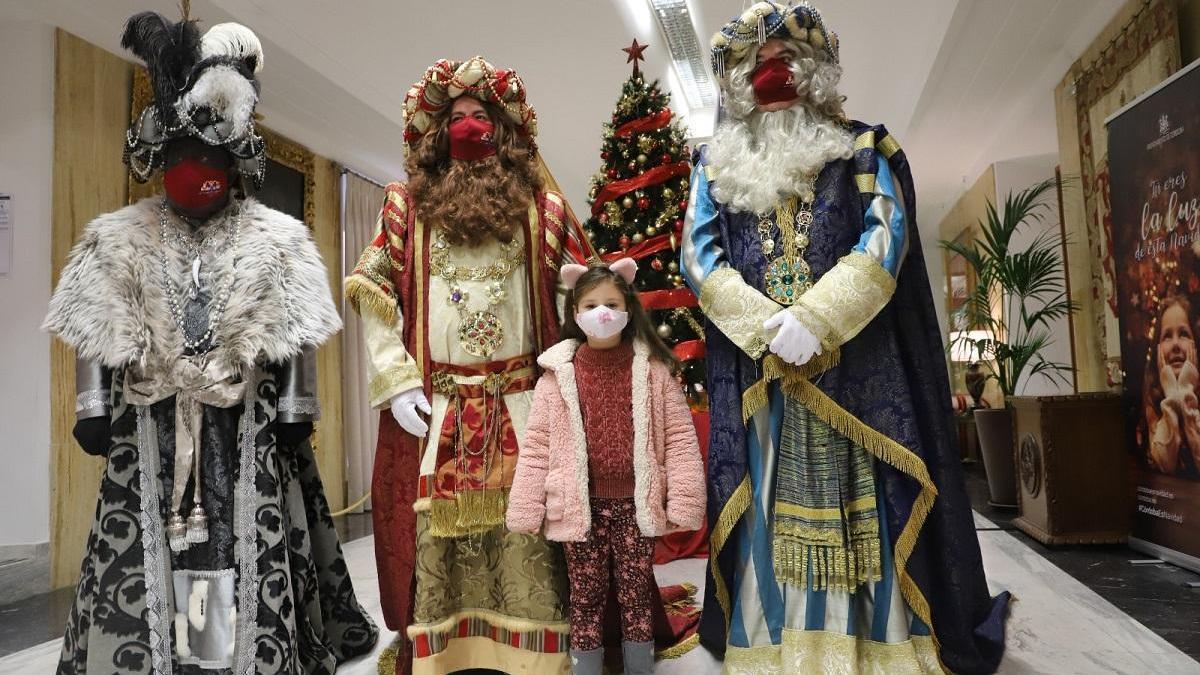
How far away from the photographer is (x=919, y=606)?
7.55 ft

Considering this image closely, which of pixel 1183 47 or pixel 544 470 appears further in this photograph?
pixel 1183 47

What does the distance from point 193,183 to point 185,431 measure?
804mm

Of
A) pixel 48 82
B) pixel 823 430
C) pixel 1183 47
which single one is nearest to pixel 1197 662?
pixel 823 430

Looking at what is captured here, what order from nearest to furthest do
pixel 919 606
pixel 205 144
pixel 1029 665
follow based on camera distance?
pixel 919 606, pixel 205 144, pixel 1029 665

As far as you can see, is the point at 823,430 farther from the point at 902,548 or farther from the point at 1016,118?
the point at 1016,118

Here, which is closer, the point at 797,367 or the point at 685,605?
the point at 797,367

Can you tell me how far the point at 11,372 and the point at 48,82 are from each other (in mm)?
1755

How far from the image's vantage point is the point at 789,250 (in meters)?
2.45

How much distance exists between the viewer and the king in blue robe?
7.58 feet

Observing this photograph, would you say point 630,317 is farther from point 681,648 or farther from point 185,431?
point 185,431

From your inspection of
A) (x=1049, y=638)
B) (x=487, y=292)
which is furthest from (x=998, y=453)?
(x=487, y=292)

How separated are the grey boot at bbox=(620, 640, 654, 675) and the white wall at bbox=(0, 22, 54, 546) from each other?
3900 millimetres

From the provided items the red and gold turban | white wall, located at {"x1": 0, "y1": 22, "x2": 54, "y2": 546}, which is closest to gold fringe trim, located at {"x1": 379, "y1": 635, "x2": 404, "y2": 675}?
the red and gold turban

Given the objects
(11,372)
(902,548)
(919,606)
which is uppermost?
(11,372)
